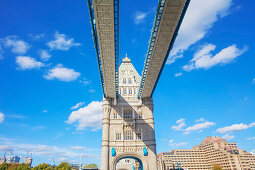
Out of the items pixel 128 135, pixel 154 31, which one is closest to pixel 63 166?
pixel 128 135

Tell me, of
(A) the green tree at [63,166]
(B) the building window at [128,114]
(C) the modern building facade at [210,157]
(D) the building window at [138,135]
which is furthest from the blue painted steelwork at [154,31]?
(C) the modern building facade at [210,157]

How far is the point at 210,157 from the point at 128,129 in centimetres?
15937

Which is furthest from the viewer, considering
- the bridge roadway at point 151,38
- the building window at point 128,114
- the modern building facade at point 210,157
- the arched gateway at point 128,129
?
the modern building facade at point 210,157

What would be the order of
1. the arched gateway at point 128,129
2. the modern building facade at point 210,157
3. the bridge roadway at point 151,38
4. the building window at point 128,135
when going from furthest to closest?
1. the modern building facade at point 210,157
2. the building window at point 128,135
3. the arched gateway at point 128,129
4. the bridge roadway at point 151,38

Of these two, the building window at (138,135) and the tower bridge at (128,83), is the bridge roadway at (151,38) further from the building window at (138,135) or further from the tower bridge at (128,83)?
the building window at (138,135)

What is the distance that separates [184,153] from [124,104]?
541 ft

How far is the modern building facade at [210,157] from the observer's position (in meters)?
144

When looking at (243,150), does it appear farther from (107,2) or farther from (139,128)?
(107,2)

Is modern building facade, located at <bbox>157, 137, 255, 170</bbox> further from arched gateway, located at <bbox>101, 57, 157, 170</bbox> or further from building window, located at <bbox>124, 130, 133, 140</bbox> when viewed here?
building window, located at <bbox>124, 130, 133, 140</bbox>

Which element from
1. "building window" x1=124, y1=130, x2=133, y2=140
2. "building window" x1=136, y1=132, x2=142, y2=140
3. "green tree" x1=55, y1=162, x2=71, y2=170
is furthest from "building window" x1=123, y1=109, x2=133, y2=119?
"green tree" x1=55, y1=162, x2=71, y2=170

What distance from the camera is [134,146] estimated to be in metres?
46.7

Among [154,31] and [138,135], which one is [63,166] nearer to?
[138,135]

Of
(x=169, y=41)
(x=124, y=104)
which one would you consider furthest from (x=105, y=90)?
(x=169, y=41)

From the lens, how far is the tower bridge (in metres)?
27.7
